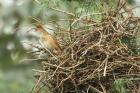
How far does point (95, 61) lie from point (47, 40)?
40 centimetres

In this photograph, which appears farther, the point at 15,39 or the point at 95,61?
the point at 15,39

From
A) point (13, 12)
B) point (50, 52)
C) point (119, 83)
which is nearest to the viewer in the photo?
point (119, 83)

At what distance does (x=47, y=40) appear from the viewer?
12.8ft

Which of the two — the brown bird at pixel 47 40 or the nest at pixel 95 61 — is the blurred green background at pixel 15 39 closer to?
the brown bird at pixel 47 40

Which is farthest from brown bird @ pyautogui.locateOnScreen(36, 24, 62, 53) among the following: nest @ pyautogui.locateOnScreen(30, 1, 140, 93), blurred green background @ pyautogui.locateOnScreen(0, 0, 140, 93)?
blurred green background @ pyautogui.locateOnScreen(0, 0, 140, 93)

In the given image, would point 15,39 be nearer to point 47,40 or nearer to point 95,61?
point 47,40

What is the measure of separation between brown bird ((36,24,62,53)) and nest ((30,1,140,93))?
0.05 metres

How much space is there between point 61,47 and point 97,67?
0.33 meters

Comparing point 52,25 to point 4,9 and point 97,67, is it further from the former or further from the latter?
point 4,9

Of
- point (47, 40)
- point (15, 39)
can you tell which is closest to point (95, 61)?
point (47, 40)

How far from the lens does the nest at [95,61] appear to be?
3.63 meters

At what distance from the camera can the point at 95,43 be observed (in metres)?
3.69

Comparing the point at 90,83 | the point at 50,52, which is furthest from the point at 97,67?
the point at 50,52

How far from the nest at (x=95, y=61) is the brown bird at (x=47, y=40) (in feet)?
0.18
